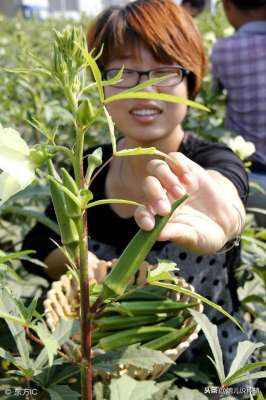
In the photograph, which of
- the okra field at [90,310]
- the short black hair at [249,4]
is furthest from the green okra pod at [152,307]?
the short black hair at [249,4]

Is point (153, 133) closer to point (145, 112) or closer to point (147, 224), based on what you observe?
point (145, 112)

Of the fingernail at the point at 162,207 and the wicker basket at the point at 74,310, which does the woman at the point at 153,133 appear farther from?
the fingernail at the point at 162,207

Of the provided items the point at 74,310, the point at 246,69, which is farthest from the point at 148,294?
the point at 246,69

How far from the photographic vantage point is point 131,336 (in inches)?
44.9

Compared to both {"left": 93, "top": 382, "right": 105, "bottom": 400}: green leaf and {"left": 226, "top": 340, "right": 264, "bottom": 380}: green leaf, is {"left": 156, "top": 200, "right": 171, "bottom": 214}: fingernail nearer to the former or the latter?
{"left": 226, "top": 340, "right": 264, "bottom": 380}: green leaf

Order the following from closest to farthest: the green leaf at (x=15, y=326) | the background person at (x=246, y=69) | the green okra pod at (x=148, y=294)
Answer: the green leaf at (x=15, y=326), the green okra pod at (x=148, y=294), the background person at (x=246, y=69)

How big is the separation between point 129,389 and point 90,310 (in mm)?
130

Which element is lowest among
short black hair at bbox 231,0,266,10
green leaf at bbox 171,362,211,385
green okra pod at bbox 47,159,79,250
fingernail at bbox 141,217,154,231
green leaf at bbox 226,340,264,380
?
green leaf at bbox 171,362,211,385

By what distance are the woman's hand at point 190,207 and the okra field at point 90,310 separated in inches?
1.5

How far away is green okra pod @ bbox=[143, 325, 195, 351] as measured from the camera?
1.13 metres

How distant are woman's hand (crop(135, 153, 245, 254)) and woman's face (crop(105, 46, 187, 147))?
32 centimetres

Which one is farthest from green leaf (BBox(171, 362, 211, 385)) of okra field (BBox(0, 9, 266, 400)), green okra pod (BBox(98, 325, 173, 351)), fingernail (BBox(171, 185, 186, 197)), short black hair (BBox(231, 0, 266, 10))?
short black hair (BBox(231, 0, 266, 10))

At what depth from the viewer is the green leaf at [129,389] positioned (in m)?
0.80

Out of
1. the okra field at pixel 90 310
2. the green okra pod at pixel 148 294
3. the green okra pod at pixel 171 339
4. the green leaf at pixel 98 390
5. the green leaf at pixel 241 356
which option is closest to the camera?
the okra field at pixel 90 310
